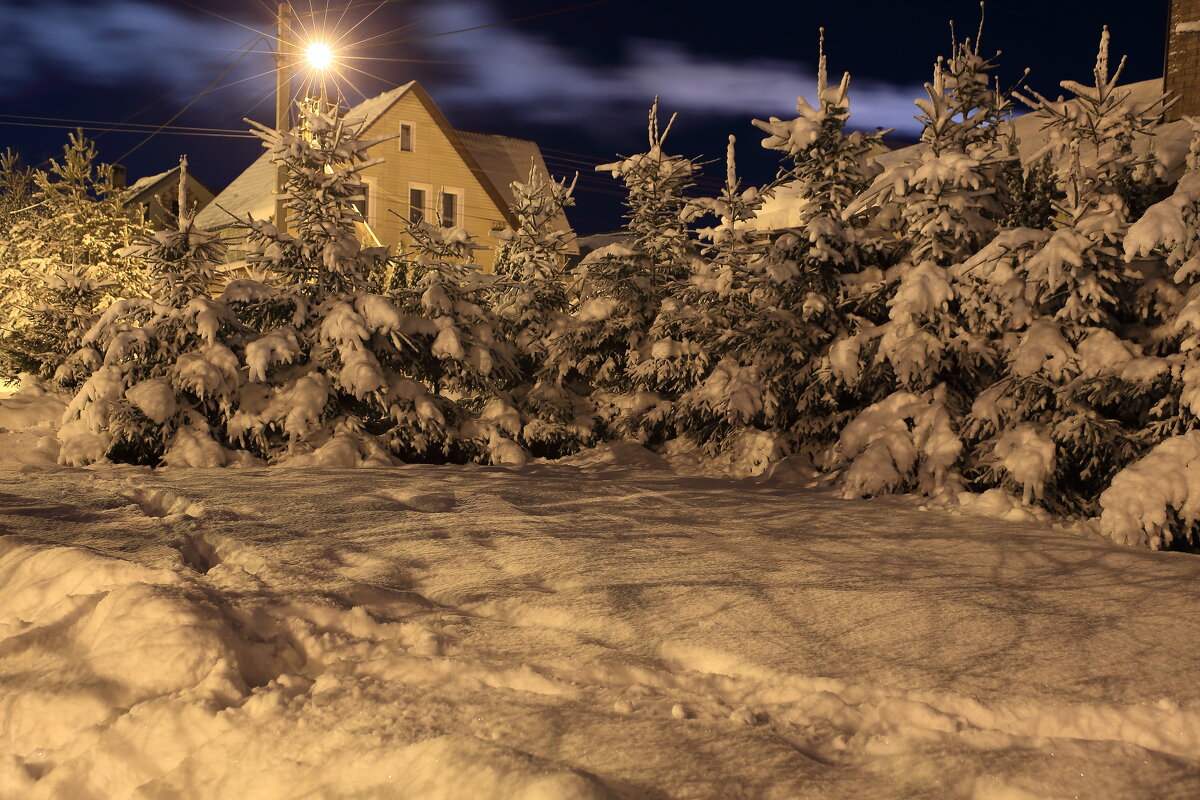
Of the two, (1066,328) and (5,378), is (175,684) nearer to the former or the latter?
(1066,328)

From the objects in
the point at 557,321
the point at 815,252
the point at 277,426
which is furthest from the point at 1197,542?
the point at 277,426

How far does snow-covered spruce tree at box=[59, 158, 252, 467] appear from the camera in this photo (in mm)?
10430

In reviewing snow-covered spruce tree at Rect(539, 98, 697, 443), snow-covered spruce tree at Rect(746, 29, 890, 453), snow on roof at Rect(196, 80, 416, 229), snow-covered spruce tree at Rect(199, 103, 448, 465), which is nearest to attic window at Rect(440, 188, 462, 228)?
snow on roof at Rect(196, 80, 416, 229)

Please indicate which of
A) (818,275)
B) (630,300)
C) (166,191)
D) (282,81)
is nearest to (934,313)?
(818,275)

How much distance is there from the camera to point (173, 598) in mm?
4191

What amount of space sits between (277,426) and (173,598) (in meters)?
7.00

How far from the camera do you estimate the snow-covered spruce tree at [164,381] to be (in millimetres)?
Answer: 10430

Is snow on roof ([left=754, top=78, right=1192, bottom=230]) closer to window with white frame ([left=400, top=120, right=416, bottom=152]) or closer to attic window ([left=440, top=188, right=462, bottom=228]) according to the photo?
attic window ([left=440, top=188, right=462, bottom=228])

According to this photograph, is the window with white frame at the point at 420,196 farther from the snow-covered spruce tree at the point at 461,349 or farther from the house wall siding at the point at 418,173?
the snow-covered spruce tree at the point at 461,349

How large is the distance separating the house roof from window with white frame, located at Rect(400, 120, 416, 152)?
883 millimetres

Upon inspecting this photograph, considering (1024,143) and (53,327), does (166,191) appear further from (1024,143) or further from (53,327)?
(1024,143)

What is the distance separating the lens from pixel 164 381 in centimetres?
1055

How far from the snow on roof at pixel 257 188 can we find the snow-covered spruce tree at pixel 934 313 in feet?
66.3

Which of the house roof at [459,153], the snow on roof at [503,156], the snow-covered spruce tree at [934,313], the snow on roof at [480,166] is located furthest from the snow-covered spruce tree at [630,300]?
the snow on roof at [503,156]
